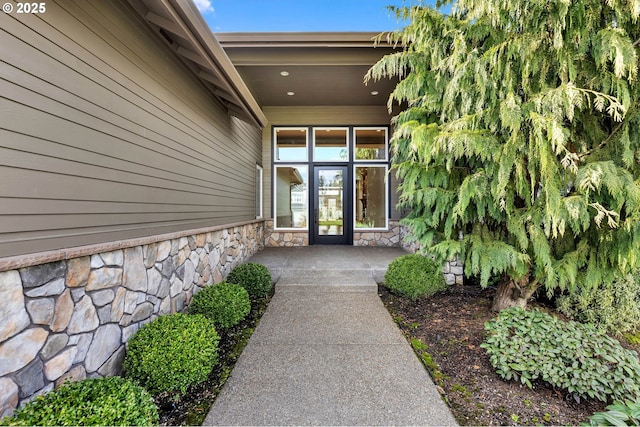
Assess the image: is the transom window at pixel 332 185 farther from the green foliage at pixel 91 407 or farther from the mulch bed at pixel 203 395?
the green foliage at pixel 91 407

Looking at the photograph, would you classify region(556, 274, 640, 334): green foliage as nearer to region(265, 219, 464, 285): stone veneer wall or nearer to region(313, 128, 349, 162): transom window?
region(265, 219, 464, 285): stone veneer wall

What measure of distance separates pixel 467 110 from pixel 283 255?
472 cm

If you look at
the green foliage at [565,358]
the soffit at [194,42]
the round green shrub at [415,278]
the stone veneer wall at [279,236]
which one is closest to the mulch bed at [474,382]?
the green foliage at [565,358]

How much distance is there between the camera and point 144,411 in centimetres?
152

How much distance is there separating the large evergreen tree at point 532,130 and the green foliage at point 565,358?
485 mm

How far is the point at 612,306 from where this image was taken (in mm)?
3131

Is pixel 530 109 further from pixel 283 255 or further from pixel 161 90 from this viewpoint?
pixel 283 255

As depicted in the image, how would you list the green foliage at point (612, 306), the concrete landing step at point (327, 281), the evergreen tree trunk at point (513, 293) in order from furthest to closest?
1. the concrete landing step at point (327, 281)
2. the evergreen tree trunk at point (513, 293)
3. the green foliage at point (612, 306)

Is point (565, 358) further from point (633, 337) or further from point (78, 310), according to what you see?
point (78, 310)

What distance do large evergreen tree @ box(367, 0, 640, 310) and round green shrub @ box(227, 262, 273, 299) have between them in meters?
2.30

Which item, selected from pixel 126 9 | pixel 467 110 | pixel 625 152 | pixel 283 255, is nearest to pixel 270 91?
pixel 283 255

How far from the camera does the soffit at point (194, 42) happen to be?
97.3 inches

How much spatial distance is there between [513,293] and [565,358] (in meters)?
1.23

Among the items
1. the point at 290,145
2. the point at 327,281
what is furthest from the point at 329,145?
the point at 327,281
